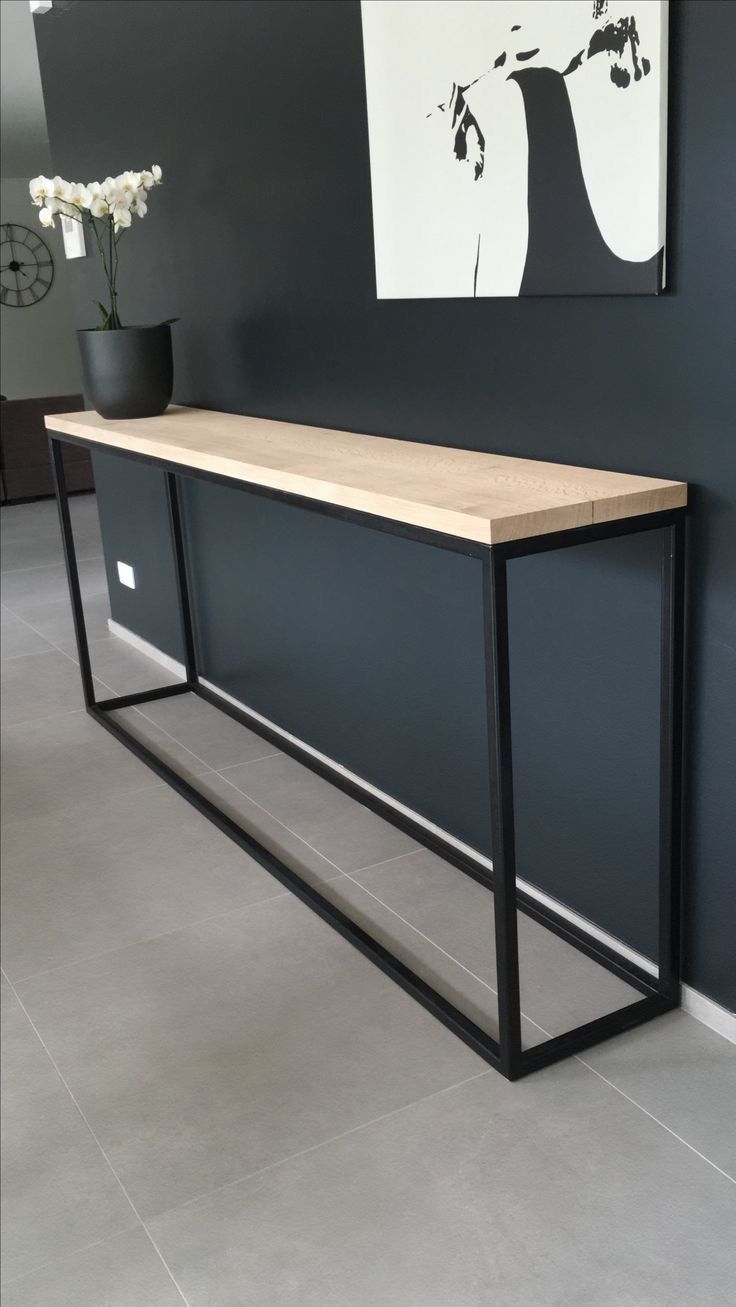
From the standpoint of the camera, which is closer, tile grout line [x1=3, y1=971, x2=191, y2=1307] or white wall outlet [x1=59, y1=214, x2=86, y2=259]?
tile grout line [x1=3, y1=971, x2=191, y2=1307]

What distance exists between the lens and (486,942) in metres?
2.29

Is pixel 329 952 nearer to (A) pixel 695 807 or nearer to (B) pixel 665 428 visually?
(A) pixel 695 807

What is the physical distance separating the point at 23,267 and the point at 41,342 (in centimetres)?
77

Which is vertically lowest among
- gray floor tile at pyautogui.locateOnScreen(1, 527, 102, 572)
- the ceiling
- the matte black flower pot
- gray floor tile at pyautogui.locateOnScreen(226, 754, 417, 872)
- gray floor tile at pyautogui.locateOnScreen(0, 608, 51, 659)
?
gray floor tile at pyautogui.locateOnScreen(226, 754, 417, 872)

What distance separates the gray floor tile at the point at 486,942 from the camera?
6.81 ft

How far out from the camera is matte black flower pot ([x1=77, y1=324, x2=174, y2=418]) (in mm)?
3023

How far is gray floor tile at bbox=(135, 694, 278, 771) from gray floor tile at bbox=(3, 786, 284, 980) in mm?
283

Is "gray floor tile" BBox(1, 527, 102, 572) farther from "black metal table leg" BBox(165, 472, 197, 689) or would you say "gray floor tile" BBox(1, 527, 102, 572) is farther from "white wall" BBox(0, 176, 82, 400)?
"white wall" BBox(0, 176, 82, 400)

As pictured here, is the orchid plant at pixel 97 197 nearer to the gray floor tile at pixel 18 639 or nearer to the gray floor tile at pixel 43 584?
the gray floor tile at pixel 18 639

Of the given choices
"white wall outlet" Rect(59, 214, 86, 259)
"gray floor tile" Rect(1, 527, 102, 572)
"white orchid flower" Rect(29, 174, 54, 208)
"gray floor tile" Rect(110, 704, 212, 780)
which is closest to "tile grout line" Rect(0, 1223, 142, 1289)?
"gray floor tile" Rect(110, 704, 212, 780)

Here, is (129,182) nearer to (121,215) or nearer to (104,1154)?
(121,215)

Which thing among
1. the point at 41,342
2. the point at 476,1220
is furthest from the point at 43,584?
the point at 41,342

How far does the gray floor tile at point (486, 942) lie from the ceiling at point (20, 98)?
10.4 feet

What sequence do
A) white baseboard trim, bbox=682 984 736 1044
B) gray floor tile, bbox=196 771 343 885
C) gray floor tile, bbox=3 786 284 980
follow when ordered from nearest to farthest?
white baseboard trim, bbox=682 984 736 1044 → gray floor tile, bbox=3 786 284 980 → gray floor tile, bbox=196 771 343 885
